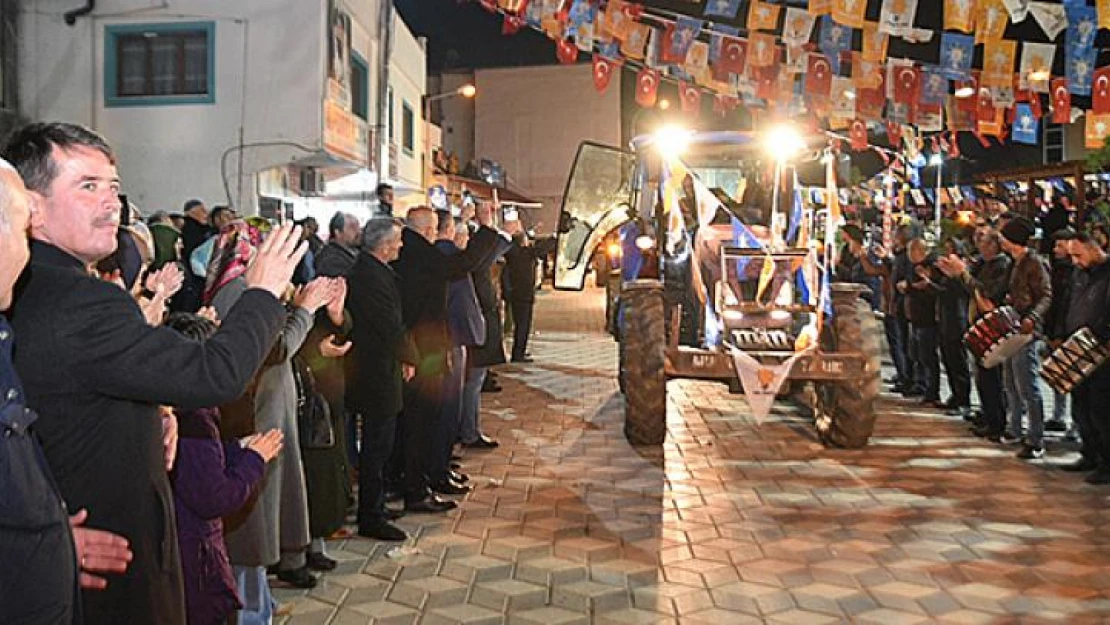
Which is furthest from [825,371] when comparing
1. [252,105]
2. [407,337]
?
[252,105]

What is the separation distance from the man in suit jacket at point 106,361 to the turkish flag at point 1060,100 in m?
12.2

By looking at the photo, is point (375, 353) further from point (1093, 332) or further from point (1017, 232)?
point (1017, 232)

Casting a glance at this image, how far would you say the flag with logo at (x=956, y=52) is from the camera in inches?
460

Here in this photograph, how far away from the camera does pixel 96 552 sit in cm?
209

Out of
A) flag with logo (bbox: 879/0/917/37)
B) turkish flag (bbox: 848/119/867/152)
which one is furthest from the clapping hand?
turkish flag (bbox: 848/119/867/152)

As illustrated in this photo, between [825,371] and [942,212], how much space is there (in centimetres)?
1979

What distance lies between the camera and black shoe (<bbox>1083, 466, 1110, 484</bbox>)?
267 inches

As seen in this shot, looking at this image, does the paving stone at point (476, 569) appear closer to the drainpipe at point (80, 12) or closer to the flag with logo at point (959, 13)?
the flag with logo at point (959, 13)

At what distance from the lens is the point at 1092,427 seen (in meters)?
7.12

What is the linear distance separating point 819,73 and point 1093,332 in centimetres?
755

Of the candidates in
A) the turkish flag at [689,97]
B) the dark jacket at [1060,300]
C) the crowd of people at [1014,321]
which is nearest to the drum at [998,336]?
the crowd of people at [1014,321]

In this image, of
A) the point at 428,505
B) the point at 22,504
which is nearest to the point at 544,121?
the point at 428,505

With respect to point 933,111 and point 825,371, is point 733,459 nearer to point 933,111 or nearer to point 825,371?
point 825,371

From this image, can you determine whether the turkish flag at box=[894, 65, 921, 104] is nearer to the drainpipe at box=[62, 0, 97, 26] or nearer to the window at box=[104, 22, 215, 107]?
the window at box=[104, 22, 215, 107]
